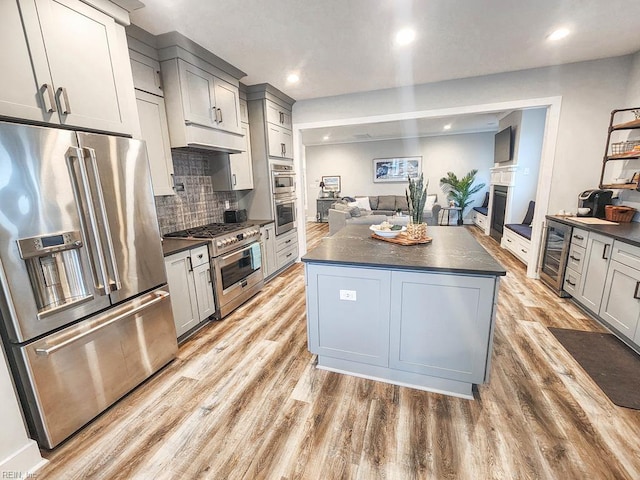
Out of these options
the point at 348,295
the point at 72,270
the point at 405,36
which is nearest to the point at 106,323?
the point at 72,270

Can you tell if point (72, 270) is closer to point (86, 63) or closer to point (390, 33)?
point (86, 63)

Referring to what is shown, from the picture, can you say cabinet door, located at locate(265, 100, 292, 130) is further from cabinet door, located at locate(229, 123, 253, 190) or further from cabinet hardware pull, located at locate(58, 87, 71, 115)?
cabinet hardware pull, located at locate(58, 87, 71, 115)

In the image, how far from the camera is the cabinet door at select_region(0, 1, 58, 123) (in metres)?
1.28

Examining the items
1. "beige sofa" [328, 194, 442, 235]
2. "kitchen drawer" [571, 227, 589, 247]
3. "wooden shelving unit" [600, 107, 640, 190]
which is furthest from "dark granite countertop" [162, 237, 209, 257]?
"wooden shelving unit" [600, 107, 640, 190]

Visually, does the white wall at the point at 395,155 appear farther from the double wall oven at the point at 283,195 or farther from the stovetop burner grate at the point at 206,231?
the stovetop burner grate at the point at 206,231

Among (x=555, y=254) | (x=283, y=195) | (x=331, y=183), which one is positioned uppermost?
(x=331, y=183)

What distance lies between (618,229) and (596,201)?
76 centimetres

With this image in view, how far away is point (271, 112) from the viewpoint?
3863 millimetres

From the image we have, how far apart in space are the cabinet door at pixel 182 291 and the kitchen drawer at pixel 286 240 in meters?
1.74

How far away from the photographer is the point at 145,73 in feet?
7.70

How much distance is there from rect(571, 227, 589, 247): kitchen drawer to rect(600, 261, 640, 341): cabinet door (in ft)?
1.39

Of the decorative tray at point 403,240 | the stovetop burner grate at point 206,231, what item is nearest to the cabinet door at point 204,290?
the stovetop burner grate at point 206,231

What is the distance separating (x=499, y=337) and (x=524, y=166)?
387cm

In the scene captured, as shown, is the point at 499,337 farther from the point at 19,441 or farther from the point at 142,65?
the point at 142,65
